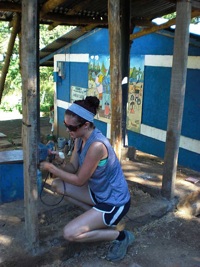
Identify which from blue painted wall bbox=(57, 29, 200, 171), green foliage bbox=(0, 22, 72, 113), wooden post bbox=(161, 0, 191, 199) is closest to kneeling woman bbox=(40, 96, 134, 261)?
wooden post bbox=(161, 0, 191, 199)

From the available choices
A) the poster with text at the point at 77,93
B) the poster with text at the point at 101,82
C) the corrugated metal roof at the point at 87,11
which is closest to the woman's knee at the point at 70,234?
the corrugated metal roof at the point at 87,11

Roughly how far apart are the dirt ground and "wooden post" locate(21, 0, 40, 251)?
0.18 meters

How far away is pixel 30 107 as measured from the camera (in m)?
2.52

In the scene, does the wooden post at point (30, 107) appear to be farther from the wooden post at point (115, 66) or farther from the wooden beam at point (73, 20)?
the wooden beam at point (73, 20)

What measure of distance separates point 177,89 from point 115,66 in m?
0.80

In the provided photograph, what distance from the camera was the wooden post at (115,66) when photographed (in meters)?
3.60

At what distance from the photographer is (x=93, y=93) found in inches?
367

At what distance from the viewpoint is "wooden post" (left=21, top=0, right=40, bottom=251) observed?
2422 mm

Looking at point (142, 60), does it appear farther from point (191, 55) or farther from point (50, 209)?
point (50, 209)

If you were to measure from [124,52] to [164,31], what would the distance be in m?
1.90

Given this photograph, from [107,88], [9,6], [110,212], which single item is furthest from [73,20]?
[110,212]

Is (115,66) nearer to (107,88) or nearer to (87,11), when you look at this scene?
(87,11)

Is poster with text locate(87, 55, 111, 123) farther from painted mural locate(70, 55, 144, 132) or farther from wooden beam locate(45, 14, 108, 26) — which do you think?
wooden beam locate(45, 14, 108, 26)

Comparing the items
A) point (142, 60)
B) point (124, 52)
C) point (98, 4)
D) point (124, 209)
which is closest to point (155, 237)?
point (124, 209)
